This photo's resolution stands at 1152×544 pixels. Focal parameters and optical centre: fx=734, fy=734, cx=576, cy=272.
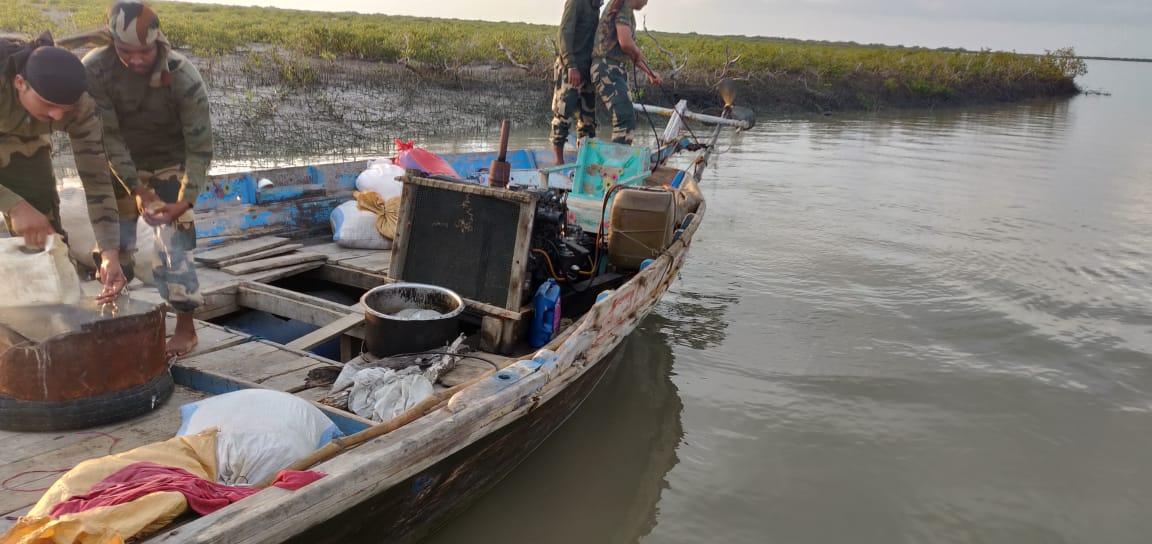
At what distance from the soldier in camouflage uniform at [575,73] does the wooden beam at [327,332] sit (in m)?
3.71

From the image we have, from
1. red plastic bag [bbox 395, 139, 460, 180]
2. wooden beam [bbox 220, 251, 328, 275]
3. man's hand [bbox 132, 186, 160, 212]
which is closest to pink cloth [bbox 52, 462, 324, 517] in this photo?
man's hand [bbox 132, 186, 160, 212]

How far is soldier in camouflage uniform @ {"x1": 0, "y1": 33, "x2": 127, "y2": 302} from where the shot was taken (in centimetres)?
262

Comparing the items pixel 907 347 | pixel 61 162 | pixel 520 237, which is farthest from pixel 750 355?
pixel 61 162

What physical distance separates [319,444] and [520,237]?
1.66 meters

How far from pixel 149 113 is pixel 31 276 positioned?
3.76 ft

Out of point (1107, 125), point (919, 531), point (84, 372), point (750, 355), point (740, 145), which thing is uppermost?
point (1107, 125)

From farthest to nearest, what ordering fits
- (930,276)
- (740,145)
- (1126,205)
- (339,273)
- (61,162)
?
1. (740,145)
2. (1126,205)
3. (61,162)
4. (930,276)
5. (339,273)

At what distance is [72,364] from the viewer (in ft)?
8.67

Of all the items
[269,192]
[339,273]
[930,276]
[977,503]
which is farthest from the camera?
[930,276]

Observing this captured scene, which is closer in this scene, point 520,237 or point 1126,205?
point 520,237

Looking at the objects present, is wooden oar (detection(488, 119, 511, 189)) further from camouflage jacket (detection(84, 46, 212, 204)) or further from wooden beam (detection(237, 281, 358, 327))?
camouflage jacket (detection(84, 46, 212, 204))

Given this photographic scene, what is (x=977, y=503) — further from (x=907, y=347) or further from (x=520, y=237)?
(x=520, y=237)

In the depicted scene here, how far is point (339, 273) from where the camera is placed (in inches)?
194

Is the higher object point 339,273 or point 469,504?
point 339,273
